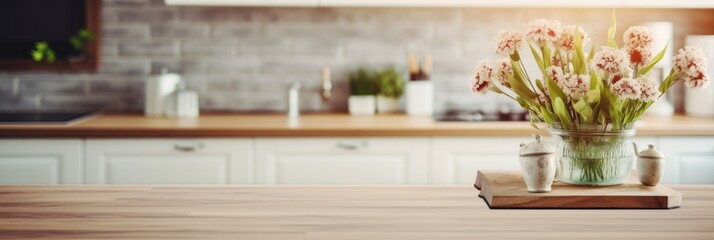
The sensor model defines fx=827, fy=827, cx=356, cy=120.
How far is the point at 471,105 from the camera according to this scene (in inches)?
168

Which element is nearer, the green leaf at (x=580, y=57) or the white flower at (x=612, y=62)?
the white flower at (x=612, y=62)

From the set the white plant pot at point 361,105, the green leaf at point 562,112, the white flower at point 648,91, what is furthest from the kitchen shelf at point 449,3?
the white flower at point 648,91

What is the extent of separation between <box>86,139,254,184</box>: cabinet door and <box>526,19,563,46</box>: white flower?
1703 mm

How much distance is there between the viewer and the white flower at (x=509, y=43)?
2.07 metres

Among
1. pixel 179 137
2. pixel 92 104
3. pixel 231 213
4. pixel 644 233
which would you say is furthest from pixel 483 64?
pixel 92 104

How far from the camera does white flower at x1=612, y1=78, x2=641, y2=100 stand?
194 cm

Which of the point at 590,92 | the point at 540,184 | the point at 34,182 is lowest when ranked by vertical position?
the point at 34,182

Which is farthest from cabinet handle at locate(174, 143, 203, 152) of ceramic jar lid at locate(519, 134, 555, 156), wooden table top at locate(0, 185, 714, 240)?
ceramic jar lid at locate(519, 134, 555, 156)

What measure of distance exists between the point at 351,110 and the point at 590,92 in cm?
216

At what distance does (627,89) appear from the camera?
194 cm

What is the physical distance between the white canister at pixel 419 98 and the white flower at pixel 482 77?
193 centimetres

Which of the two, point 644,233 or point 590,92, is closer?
point 644,233

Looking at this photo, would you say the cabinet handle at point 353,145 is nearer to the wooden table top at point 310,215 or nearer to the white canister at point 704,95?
the wooden table top at point 310,215

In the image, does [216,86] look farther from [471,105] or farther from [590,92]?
[590,92]
